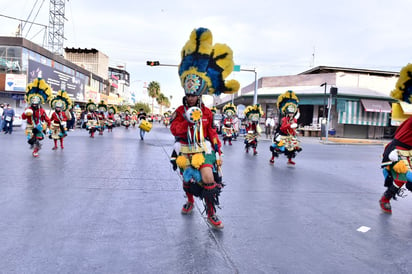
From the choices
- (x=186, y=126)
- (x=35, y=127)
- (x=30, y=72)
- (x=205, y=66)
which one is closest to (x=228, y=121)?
(x=35, y=127)

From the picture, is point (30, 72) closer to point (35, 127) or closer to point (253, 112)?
point (35, 127)

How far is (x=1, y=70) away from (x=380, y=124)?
116 feet

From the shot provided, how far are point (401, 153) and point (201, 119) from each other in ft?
9.76

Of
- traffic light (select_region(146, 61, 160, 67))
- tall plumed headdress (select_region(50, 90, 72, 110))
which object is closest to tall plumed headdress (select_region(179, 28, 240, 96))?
tall plumed headdress (select_region(50, 90, 72, 110))

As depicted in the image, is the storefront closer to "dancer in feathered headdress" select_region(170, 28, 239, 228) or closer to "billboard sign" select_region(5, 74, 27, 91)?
"dancer in feathered headdress" select_region(170, 28, 239, 228)

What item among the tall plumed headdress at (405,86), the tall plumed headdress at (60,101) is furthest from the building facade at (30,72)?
the tall plumed headdress at (405,86)

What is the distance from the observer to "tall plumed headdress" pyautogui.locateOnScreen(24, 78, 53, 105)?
9961 millimetres

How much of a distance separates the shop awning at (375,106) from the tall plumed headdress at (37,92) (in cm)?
2756

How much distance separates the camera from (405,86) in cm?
497

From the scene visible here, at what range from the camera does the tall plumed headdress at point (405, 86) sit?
4914 millimetres

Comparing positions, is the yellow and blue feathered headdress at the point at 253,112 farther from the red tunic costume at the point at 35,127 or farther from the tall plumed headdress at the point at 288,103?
the red tunic costume at the point at 35,127

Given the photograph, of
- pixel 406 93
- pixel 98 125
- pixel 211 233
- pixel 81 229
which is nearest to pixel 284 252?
pixel 211 233

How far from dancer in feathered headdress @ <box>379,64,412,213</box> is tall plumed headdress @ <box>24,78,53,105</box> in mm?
9291

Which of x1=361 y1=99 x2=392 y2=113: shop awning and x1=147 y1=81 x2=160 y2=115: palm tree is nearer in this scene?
x1=361 y1=99 x2=392 y2=113: shop awning
